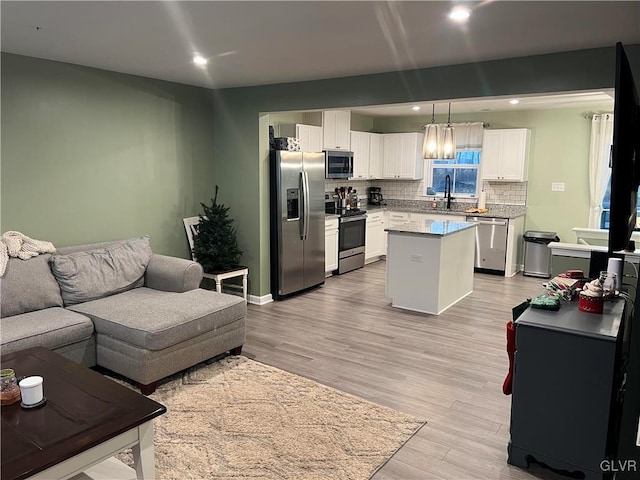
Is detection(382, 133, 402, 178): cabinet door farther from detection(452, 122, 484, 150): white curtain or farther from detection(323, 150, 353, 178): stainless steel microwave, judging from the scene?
detection(323, 150, 353, 178): stainless steel microwave

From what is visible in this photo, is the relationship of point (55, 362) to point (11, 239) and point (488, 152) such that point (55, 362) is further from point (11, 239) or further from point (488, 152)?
point (488, 152)

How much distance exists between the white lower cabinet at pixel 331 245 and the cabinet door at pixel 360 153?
137 cm

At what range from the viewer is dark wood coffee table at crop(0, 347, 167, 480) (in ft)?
6.14

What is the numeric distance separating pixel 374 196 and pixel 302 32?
5885 mm

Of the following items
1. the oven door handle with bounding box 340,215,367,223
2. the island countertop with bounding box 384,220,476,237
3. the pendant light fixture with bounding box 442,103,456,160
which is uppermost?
the pendant light fixture with bounding box 442,103,456,160

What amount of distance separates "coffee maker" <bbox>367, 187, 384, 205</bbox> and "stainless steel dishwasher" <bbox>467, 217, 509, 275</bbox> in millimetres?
1862

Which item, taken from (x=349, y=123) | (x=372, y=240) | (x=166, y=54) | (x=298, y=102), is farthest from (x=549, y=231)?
(x=166, y=54)

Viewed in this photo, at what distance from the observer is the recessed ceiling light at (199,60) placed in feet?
12.5

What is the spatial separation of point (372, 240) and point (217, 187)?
3.13 metres

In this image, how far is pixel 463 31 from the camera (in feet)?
9.95

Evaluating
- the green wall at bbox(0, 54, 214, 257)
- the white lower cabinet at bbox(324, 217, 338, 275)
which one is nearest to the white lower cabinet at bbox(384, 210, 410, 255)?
the white lower cabinet at bbox(324, 217, 338, 275)

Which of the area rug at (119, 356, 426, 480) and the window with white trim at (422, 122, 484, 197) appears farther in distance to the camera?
the window with white trim at (422, 122, 484, 197)

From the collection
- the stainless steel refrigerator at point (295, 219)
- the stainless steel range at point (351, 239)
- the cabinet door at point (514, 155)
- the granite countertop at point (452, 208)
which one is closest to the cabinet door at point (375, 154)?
the granite countertop at point (452, 208)

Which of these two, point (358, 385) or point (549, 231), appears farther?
point (549, 231)
